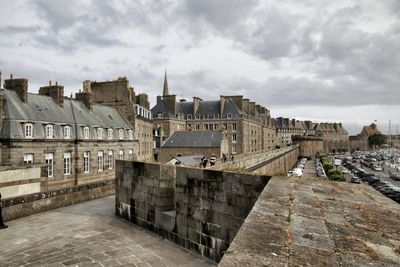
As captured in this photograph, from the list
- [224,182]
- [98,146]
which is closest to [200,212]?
[224,182]

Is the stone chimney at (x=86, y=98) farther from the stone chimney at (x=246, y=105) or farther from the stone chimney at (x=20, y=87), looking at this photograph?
the stone chimney at (x=246, y=105)

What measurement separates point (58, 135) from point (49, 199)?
11.5 m

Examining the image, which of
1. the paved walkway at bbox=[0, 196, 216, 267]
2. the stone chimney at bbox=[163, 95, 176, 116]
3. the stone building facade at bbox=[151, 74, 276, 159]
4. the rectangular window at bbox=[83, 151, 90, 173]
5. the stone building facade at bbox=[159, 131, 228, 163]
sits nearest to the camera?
the paved walkway at bbox=[0, 196, 216, 267]

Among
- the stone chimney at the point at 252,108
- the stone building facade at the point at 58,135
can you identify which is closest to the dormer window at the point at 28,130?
the stone building facade at the point at 58,135

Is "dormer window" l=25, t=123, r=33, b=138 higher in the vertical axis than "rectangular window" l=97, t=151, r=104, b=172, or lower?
higher

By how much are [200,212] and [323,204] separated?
11.8 feet

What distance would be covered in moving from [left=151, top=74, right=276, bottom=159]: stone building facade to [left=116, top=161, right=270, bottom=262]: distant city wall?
46157mm

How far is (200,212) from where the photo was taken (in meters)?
7.15

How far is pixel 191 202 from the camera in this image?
7.45 m

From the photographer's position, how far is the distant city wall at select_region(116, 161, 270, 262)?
20.6 feet

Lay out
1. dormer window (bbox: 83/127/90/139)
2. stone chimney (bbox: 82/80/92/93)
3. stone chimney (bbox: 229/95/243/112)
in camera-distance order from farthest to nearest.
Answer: stone chimney (bbox: 229/95/243/112) → stone chimney (bbox: 82/80/92/93) → dormer window (bbox: 83/127/90/139)

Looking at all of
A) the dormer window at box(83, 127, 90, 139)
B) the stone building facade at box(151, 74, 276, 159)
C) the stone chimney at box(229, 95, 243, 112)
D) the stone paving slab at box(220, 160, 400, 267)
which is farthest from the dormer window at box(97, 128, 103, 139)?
the stone chimney at box(229, 95, 243, 112)

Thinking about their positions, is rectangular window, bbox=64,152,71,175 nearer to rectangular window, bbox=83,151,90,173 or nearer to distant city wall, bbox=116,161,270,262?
rectangular window, bbox=83,151,90,173

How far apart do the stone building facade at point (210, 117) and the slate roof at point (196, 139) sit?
13.3 metres
